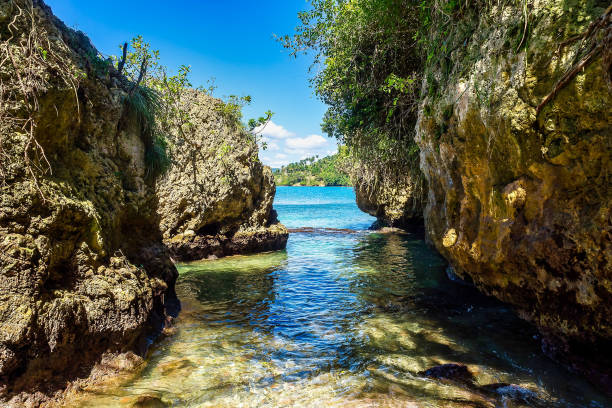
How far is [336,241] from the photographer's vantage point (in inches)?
636

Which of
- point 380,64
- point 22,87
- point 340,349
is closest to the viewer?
point 22,87

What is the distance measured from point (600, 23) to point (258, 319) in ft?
19.8

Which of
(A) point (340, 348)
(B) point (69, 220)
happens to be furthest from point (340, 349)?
(B) point (69, 220)

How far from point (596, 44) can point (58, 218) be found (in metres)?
5.57

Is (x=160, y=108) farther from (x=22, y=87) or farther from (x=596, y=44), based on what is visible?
(x=596, y=44)

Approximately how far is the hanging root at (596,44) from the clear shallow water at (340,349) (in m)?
3.27

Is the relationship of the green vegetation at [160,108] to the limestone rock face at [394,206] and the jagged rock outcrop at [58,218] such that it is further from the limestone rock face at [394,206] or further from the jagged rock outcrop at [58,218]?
the limestone rock face at [394,206]

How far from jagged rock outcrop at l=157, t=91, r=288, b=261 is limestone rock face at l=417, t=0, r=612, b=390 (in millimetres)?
8553

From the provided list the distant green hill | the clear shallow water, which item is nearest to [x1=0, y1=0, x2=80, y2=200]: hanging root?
the clear shallow water

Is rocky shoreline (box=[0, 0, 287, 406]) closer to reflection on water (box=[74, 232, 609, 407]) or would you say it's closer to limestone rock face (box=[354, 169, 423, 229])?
reflection on water (box=[74, 232, 609, 407])

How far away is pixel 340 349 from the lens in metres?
4.95

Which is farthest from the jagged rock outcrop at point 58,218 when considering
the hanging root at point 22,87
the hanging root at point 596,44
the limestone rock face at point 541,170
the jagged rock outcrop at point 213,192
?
the jagged rock outcrop at point 213,192

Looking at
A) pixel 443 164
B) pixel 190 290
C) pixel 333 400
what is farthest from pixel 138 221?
pixel 443 164

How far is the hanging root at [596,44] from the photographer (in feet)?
9.52
